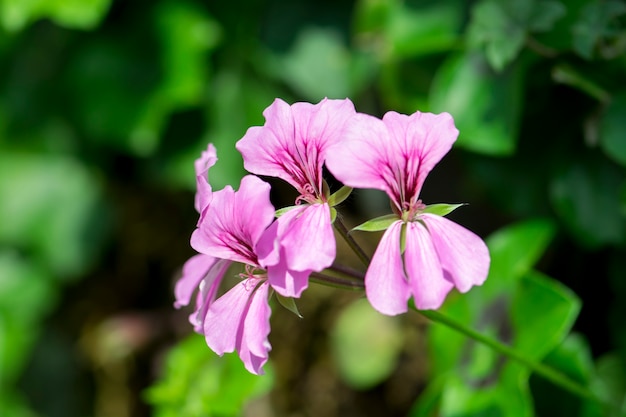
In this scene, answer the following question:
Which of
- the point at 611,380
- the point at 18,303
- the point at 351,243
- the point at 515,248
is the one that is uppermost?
the point at 351,243

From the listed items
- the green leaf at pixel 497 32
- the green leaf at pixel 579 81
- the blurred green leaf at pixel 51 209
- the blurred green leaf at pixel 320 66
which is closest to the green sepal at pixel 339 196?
the green leaf at pixel 497 32

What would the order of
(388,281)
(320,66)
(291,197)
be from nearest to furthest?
(388,281) → (320,66) → (291,197)

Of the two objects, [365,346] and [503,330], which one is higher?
[503,330]

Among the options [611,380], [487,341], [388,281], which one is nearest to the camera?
[388,281]

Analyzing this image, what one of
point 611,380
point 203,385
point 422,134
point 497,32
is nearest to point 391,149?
point 422,134

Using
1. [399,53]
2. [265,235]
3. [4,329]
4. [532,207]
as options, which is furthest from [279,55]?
[265,235]

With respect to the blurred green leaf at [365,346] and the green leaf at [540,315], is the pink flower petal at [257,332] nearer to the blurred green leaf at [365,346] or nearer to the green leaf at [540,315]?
the green leaf at [540,315]

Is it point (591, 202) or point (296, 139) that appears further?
point (591, 202)

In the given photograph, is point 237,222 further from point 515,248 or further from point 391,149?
point 515,248
